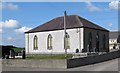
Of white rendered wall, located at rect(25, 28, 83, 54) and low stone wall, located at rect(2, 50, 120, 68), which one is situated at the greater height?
white rendered wall, located at rect(25, 28, 83, 54)

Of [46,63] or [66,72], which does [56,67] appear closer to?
[46,63]

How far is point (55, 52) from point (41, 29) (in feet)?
24.8

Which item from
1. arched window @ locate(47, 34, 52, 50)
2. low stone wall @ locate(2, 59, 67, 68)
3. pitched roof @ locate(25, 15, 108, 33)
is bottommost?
low stone wall @ locate(2, 59, 67, 68)

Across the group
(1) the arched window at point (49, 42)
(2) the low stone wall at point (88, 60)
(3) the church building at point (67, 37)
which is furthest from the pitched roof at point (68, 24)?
(2) the low stone wall at point (88, 60)

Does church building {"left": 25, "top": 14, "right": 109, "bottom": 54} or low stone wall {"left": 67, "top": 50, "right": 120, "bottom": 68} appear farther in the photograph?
church building {"left": 25, "top": 14, "right": 109, "bottom": 54}

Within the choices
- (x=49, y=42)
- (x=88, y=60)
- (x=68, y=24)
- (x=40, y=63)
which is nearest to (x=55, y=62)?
(x=40, y=63)

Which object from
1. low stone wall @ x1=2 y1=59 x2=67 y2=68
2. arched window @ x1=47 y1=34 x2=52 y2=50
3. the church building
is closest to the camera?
low stone wall @ x1=2 y1=59 x2=67 y2=68

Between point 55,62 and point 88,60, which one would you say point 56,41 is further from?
point 55,62

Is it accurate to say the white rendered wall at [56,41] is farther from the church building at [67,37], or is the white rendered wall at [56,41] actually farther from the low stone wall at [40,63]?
the low stone wall at [40,63]

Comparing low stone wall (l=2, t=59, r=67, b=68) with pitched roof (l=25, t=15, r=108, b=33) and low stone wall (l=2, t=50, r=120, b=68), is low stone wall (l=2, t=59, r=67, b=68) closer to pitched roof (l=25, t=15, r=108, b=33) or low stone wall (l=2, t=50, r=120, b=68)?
low stone wall (l=2, t=50, r=120, b=68)

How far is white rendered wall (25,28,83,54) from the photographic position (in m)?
54.2

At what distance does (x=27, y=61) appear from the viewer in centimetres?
2916

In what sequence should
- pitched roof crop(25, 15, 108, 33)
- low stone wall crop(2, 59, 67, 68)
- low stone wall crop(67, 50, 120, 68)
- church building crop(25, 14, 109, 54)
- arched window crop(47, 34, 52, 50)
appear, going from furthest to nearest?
arched window crop(47, 34, 52, 50)
pitched roof crop(25, 15, 108, 33)
church building crop(25, 14, 109, 54)
low stone wall crop(67, 50, 120, 68)
low stone wall crop(2, 59, 67, 68)

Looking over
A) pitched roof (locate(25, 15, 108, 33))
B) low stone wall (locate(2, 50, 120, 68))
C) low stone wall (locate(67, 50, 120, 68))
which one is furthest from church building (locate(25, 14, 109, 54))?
low stone wall (locate(2, 50, 120, 68))
